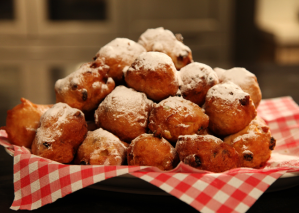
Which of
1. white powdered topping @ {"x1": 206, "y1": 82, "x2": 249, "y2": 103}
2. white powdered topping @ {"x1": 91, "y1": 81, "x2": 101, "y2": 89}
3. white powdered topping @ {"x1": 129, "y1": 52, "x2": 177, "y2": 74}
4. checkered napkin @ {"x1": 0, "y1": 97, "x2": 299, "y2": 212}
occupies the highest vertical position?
white powdered topping @ {"x1": 129, "y1": 52, "x2": 177, "y2": 74}

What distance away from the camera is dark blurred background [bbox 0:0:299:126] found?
12.5 feet

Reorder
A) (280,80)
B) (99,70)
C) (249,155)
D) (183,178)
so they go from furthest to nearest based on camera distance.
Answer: (280,80)
(99,70)
(249,155)
(183,178)

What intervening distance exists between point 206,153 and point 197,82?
0.22m

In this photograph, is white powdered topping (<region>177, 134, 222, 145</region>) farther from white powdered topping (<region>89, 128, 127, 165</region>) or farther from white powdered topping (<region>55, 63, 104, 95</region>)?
white powdered topping (<region>55, 63, 104, 95</region>)

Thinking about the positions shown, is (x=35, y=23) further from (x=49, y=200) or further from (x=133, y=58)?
(x=49, y=200)

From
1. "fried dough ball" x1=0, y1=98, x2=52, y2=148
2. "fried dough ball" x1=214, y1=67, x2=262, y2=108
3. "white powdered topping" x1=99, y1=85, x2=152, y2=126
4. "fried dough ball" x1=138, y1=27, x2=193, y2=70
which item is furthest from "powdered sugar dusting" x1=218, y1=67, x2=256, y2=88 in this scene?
"fried dough ball" x1=0, y1=98, x2=52, y2=148

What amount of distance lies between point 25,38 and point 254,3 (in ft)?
8.72

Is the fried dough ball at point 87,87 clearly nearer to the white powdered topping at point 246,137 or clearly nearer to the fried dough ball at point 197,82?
the fried dough ball at point 197,82

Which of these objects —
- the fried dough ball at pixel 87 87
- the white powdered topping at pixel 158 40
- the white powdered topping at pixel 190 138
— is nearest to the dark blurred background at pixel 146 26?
the white powdered topping at pixel 158 40

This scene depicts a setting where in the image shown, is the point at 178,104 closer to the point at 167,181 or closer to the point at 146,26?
the point at 167,181

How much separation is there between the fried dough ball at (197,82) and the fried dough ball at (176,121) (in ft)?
0.23

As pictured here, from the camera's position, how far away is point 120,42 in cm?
99

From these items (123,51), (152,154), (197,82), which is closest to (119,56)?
(123,51)

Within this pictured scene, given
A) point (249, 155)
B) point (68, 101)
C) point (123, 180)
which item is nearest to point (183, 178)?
point (123, 180)
